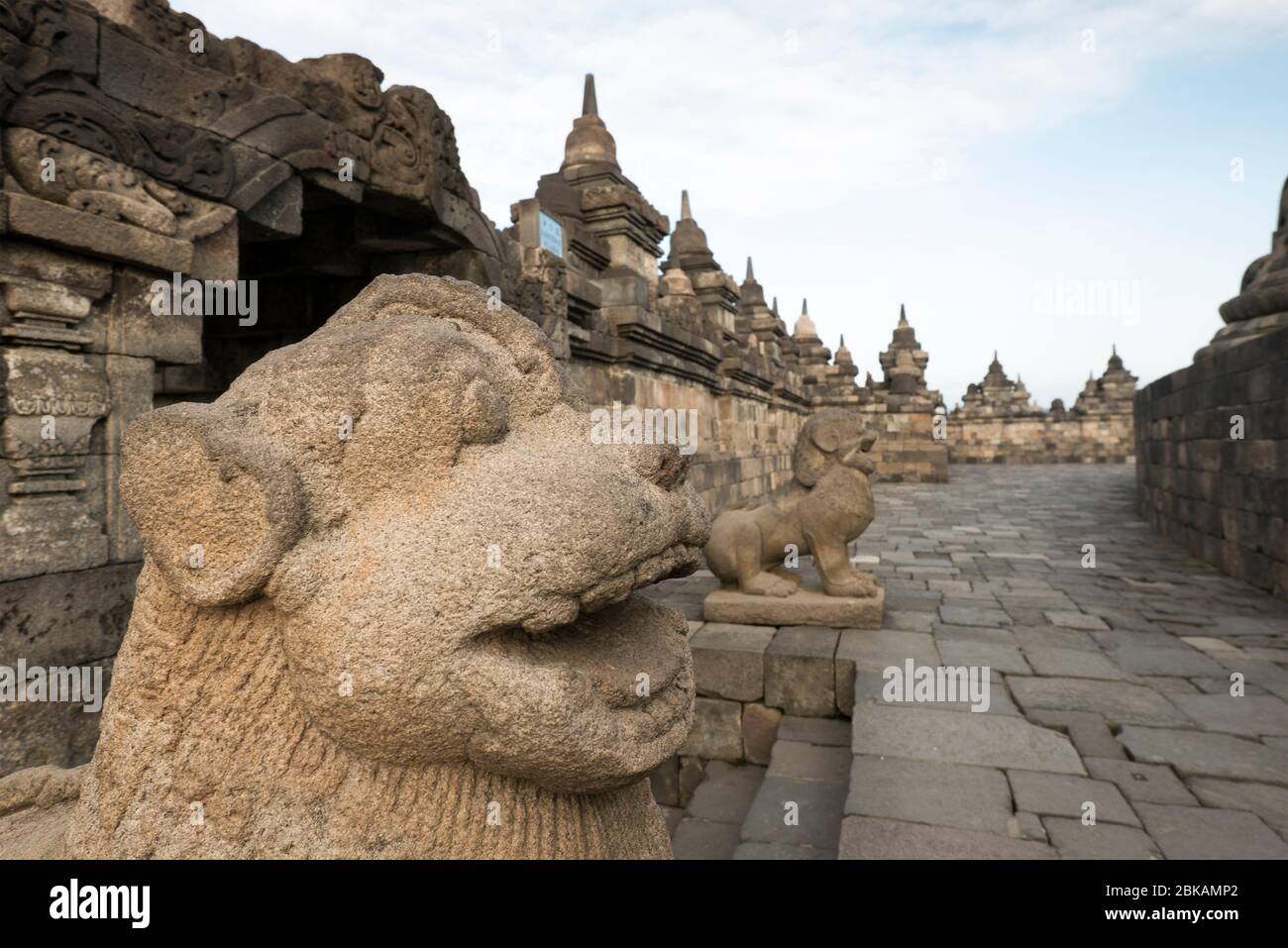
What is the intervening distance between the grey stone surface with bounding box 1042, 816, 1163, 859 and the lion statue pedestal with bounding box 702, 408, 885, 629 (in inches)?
84.2

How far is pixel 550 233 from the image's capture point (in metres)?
5.83

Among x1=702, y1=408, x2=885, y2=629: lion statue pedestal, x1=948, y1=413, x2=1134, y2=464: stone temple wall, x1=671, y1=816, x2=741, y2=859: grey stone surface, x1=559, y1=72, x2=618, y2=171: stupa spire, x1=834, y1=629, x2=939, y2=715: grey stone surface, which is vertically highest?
x1=559, y1=72, x2=618, y2=171: stupa spire

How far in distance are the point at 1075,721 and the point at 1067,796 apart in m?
0.78

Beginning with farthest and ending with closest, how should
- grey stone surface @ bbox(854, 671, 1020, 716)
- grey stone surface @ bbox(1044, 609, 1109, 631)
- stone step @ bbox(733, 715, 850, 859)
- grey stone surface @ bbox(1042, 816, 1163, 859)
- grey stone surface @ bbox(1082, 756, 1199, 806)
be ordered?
grey stone surface @ bbox(1044, 609, 1109, 631) < grey stone surface @ bbox(854, 671, 1020, 716) < stone step @ bbox(733, 715, 850, 859) < grey stone surface @ bbox(1082, 756, 1199, 806) < grey stone surface @ bbox(1042, 816, 1163, 859)

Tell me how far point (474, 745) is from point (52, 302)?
93.6 inches

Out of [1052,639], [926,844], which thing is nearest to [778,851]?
[926,844]

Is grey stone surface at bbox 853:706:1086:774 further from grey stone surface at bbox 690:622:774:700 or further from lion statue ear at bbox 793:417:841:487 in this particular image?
lion statue ear at bbox 793:417:841:487

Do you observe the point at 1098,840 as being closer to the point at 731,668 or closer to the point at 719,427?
the point at 731,668

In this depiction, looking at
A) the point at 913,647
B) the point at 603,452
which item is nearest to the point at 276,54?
the point at 603,452

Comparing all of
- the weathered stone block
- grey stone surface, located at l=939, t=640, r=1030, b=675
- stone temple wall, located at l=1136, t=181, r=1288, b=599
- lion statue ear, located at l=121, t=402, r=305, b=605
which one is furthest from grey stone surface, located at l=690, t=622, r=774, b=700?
stone temple wall, located at l=1136, t=181, r=1288, b=599

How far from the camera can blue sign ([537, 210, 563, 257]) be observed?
5.68m

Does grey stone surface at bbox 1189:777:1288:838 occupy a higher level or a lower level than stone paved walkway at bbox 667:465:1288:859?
lower
